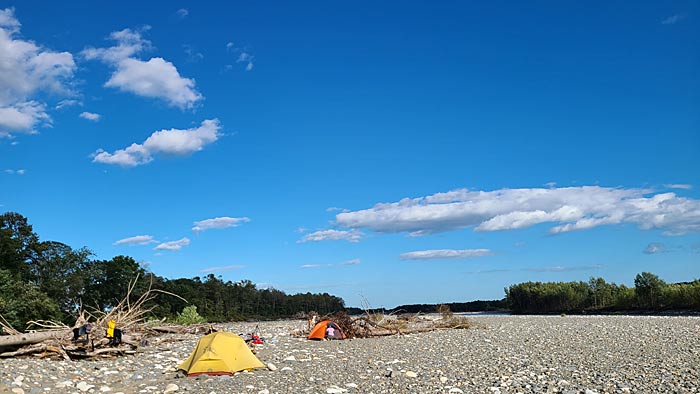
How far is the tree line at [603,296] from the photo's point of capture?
1992 inches

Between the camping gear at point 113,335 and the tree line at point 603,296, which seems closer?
the camping gear at point 113,335

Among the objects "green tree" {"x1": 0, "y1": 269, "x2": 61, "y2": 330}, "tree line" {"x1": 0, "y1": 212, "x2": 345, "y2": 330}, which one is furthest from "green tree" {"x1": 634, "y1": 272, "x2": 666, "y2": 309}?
"green tree" {"x1": 0, "y1": 269, "x2": 61, "y2": 330}

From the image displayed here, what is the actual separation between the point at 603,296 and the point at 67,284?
5523 cm

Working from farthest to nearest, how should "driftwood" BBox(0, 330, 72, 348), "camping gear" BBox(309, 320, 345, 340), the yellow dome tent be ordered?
1. "camping gear" BBox(309, 320, 345, 340)
2. "driftwood" BBox(0, 330, 72, 348)
3. the yellow dome tent

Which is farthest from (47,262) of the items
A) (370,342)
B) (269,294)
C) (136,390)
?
(136,390)

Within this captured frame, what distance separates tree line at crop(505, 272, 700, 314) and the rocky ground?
35.9 metres

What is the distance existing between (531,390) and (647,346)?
8.15 m

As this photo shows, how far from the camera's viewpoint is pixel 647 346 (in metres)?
17.1

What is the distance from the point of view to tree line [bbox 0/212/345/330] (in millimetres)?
34938

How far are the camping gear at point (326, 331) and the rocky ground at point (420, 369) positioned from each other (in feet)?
11.2

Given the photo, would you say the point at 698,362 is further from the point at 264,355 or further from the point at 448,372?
the point at 264,355

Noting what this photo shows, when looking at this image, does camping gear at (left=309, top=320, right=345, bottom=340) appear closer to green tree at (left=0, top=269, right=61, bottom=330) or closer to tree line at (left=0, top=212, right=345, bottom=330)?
tree line at (left=0, top=212, right=345, bottom=330)

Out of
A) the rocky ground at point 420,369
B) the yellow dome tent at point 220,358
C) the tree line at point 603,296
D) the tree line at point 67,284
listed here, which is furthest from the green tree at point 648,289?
the yellow dome tent at point 220,358

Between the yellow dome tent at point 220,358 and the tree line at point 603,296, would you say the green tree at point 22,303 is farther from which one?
the tree line at point 603,296
